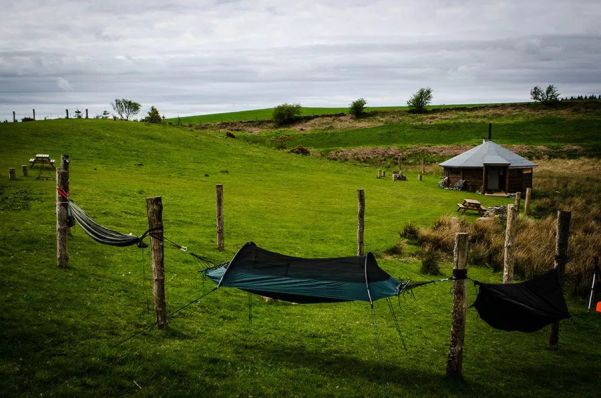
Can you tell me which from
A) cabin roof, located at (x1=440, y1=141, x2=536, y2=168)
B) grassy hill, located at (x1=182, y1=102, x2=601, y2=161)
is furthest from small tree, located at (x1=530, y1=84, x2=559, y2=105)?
cabin roof, located at (x1=440, y1=141, x2=536, y2=168)

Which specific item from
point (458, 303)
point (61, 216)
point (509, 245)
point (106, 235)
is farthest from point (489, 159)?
point (106, 235)

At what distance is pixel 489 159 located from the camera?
5553 centimetres

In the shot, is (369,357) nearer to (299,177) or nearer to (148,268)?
(148,268)

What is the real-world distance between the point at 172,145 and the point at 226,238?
1620 inches

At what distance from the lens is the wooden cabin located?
55.1 m

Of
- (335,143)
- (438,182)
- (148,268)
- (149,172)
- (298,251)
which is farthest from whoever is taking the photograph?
(335,143)

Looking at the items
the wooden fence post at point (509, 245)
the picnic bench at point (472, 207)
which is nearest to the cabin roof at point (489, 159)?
the picnic bench at point (472, 207)

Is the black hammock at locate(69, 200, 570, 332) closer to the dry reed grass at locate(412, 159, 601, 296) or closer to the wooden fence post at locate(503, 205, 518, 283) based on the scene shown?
the wooden fence post at locate(503, 205, 518, 283)

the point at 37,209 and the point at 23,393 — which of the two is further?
the point at 37,209

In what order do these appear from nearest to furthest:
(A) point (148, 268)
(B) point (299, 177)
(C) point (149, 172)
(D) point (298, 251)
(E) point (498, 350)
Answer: (E) point (498, 350) → (A) point (148, 268) → (D) point (298, 251) → (C) point (149, 172) → (B) point (299, 177)

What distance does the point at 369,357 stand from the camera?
14.2 m

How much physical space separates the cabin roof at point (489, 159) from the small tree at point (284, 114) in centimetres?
7614

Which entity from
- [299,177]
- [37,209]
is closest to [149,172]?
[299,177]

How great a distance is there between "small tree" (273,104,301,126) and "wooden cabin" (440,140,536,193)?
76.1m
